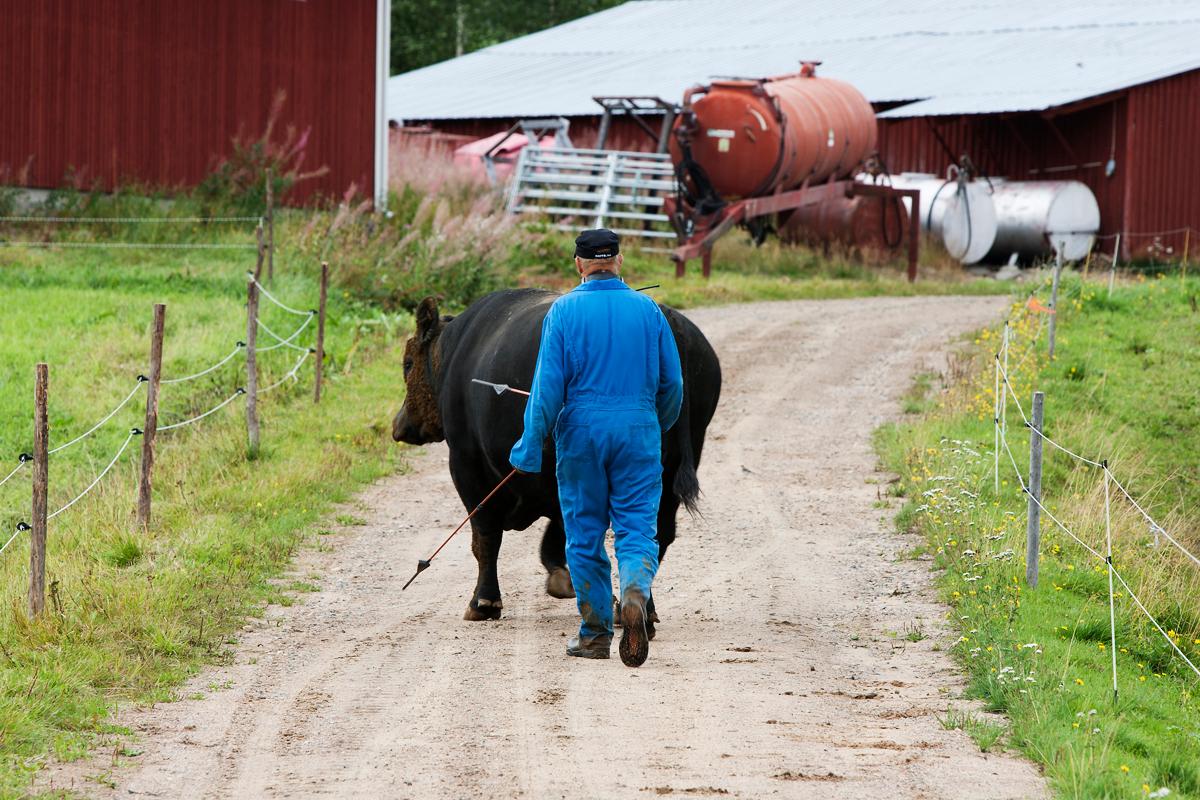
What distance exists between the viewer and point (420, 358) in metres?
8.68

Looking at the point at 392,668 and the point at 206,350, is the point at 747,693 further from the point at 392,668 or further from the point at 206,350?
the point at 206,350

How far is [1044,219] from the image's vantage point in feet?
90.3

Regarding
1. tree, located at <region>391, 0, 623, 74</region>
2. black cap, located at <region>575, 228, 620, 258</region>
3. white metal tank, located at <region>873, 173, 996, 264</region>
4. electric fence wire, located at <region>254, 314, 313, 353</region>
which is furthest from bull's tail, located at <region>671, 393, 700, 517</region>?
tree, located at <region>391, 0, 623, 74</region>

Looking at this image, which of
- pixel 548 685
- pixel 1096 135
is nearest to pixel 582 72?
pixel 1096 135

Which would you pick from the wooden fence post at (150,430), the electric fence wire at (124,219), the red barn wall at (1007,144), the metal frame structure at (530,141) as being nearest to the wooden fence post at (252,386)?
the wooden fence post at (150,430)

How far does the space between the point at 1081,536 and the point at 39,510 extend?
618 cm

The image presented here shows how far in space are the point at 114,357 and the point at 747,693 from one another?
9.41 meters

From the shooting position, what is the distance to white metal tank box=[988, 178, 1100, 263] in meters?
27.6

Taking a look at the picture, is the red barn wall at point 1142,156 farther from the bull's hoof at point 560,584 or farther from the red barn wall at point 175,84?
the bull's hoof at point 560,584

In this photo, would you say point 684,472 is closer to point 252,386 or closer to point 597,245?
point 597,245

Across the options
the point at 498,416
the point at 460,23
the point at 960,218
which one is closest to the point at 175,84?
the point at 960,218

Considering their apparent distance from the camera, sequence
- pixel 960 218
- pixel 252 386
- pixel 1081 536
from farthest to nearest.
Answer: pixel 960 218 → pixel 252 386 → pixel 1081 536

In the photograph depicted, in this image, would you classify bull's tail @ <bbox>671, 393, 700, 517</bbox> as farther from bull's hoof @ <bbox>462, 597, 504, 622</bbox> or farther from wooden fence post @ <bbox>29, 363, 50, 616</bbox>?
wooden fence post @ <bbox>29, 363, 50, 616</bbox>

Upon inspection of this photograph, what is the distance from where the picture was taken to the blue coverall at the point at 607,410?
6.57 m
